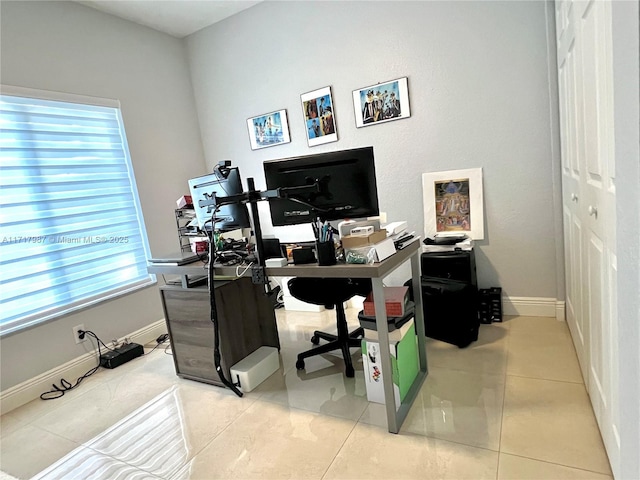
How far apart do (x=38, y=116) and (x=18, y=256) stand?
1017 mm

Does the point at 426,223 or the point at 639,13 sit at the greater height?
the point at 639,13

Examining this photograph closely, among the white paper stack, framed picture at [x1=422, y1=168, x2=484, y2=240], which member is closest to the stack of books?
the white paper stack

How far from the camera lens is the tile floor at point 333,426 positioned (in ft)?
4.99

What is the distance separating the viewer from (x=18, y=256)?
2.54 metres

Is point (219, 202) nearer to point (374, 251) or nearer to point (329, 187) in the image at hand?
point (329, 187)

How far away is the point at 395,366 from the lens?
5.93 ft

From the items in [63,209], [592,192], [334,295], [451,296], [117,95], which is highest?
[117,95]

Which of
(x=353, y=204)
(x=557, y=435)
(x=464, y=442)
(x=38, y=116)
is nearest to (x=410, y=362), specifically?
(x=464, y=442)

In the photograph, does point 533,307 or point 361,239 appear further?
point 533,307

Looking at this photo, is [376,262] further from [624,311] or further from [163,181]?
[163,181]

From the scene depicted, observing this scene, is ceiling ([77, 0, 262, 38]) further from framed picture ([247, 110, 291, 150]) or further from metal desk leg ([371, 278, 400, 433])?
metal desk leg ([371, 278, 400, 433])

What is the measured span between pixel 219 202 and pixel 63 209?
171cm

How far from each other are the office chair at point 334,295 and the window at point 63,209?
172 cm

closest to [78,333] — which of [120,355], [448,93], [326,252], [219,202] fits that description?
[120,355]
